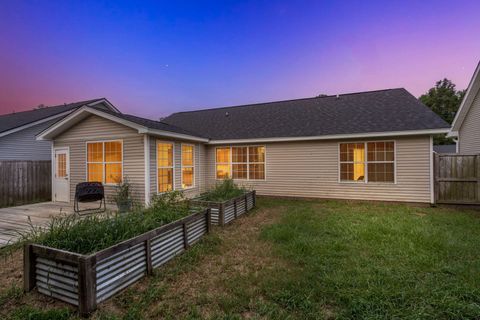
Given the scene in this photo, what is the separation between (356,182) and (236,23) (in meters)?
10.2

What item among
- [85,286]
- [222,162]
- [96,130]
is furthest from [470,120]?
[96,130]

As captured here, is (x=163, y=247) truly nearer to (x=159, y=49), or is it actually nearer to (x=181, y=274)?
(x=181, y=274)

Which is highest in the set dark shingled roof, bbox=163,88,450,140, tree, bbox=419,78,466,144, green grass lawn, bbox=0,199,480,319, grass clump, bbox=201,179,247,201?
tree, bbox=419,78,466,144

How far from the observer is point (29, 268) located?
269cm

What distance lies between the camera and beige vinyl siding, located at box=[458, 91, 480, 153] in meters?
9.68

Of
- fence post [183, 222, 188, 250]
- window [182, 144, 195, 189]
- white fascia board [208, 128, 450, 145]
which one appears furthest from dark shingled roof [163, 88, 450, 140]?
fence post [183, 222, 188, 250]

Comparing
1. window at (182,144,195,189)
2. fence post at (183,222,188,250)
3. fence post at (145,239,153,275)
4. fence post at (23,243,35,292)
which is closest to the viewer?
fence post at (23,243,35,292)

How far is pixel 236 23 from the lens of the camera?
12.1 m

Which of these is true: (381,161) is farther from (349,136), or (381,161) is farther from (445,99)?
(445,99)

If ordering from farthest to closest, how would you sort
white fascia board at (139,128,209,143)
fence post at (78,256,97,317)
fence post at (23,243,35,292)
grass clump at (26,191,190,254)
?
white fascia board at (139,128,209,143), grass clump at (26,191,190,254), fence post at (23,243,35,292), fence post at (78,256,97,317)

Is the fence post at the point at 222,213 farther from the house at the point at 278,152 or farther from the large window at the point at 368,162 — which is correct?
the large window at the point at 368,162

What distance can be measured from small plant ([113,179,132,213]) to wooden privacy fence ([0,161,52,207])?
481cm

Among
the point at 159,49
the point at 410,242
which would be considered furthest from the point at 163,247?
the point at 159,49

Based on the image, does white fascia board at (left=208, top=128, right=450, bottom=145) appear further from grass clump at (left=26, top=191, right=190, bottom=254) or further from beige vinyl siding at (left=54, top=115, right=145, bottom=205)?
grass clump at (left=26, top=191, right=190, bottom=254)
